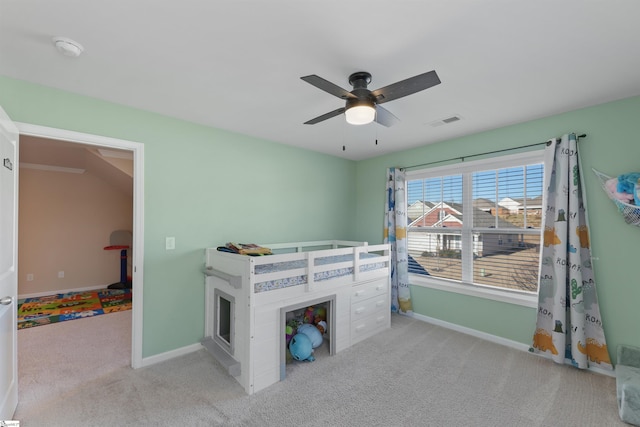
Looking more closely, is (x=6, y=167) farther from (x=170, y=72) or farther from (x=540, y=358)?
(x=540, y=358)

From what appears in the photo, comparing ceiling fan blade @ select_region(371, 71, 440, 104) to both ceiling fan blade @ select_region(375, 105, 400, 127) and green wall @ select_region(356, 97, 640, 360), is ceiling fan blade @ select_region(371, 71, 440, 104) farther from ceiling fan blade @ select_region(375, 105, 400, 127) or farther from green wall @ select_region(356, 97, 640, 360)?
green wall @ select_region(356, 97, 640, 360)

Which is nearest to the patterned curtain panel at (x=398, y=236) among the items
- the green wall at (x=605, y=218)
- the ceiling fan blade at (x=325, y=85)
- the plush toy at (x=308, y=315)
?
the green wall at (x=605, y=218)

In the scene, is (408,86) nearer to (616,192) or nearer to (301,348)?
(616,192)

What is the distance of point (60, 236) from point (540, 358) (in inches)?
280

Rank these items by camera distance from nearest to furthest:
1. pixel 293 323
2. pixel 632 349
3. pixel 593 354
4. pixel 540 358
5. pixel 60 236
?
pixel 632 349, pixel 593 354, pixel 540 358, pixel 293 323, pixel 60 236

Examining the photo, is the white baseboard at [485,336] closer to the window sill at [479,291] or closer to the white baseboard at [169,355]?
the window sill at [479,291]

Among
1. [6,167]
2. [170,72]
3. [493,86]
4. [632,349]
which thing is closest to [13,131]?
[6,167]

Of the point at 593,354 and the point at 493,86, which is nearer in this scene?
the point at 493,86

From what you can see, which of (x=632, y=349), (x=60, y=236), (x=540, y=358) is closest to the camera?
(x=632, y=349)

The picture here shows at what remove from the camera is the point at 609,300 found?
7.79 ft

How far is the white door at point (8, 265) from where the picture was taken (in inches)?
64.4

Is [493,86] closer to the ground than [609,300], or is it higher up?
higher up

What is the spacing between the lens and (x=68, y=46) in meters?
1.60

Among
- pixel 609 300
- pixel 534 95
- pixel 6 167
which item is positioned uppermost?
pixel 534 95
